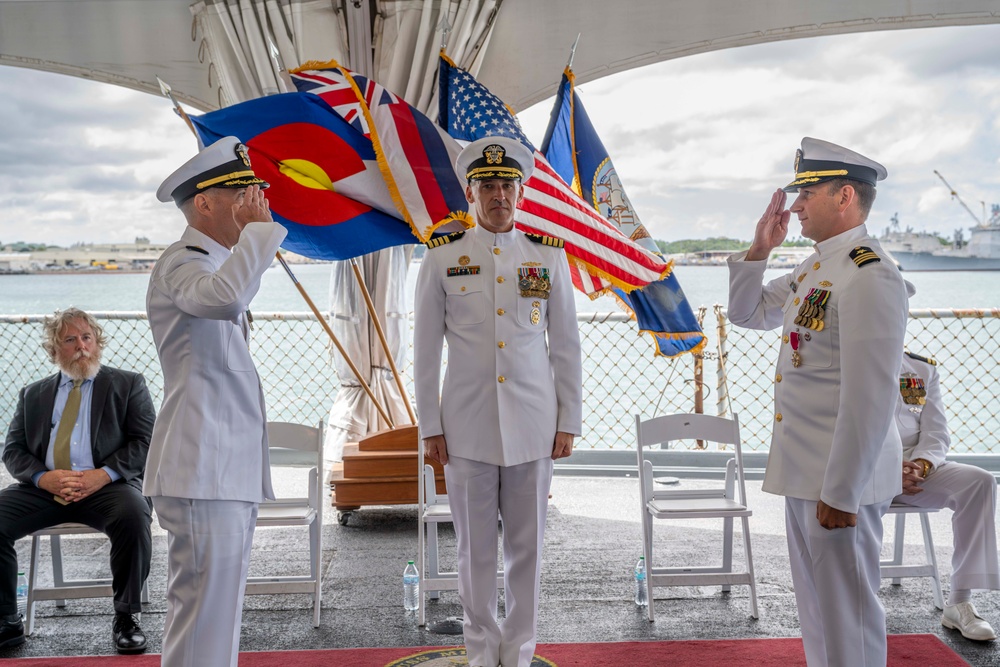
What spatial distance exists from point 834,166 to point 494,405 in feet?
4.24

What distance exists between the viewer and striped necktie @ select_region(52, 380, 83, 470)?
11.9 ft

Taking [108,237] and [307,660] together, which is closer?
[307,660]

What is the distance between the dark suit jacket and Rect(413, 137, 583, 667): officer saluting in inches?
61.1

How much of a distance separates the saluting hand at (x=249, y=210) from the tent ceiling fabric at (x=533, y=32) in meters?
3.88

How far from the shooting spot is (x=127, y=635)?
10.7 ft

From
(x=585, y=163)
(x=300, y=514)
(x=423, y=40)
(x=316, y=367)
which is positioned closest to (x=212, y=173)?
(x=300, y=514)

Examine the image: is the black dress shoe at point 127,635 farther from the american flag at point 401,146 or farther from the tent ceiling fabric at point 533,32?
the tent ceiling fabric at point 533,32

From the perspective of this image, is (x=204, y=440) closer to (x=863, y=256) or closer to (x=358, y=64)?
(x=863, y=256)

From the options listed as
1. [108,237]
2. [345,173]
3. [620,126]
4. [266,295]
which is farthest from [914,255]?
[108,237]

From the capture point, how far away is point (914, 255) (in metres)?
19.7

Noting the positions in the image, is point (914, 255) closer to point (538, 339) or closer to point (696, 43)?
point (696, 43)

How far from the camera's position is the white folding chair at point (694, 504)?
11.5 ft

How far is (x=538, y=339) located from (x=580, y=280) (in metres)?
1.68

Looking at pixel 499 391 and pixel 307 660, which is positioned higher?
pixel 499 391
